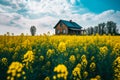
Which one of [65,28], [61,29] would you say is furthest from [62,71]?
[61,29]

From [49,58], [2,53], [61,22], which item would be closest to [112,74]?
[49,58]

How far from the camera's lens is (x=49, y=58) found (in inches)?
233

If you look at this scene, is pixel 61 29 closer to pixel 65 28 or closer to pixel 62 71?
pixel 65 28

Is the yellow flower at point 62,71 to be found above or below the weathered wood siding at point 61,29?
below

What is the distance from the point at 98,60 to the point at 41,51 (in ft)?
6.44

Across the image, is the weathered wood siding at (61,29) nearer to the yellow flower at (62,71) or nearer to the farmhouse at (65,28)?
the farmhouse at (65,28)

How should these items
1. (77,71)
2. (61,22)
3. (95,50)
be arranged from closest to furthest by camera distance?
(77,71)
(95,50)
(61,22)

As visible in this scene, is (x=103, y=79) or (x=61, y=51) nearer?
(x=103, y=79)

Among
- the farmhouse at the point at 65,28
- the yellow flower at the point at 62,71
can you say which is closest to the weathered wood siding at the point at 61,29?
the farmhouse at the point at 65,28

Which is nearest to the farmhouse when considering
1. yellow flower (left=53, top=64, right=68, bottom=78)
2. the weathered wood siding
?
the weathered wood siding

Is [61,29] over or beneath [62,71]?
over

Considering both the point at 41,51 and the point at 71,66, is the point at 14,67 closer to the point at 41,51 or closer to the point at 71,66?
the point at 71,66

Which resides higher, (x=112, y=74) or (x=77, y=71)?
(x=77, y=71)

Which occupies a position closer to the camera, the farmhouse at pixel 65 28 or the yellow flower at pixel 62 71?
the yellow flower at pixel 62 71
